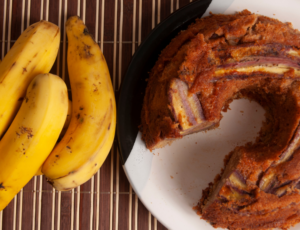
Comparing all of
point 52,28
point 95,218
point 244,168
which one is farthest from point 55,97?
point 244,168

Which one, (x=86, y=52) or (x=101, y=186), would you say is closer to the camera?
(x=86, y=52)

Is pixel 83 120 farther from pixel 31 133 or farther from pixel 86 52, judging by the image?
pixel 86 52

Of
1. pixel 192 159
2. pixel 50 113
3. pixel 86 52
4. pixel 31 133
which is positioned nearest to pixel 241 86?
pixel 192 159

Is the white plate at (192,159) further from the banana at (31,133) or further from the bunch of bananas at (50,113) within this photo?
the banana at (31,133)

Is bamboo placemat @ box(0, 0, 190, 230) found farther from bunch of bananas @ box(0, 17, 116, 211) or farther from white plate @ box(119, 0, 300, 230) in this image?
bunch of bananas @ box(0, 17, 116, 211)

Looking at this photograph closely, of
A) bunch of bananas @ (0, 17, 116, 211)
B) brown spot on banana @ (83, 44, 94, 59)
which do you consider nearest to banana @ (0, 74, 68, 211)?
bunch of bananas @ (0, 17, 116, 211)

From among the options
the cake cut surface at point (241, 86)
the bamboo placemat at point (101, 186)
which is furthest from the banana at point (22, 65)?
the cake cut surface at point (241, 86)
